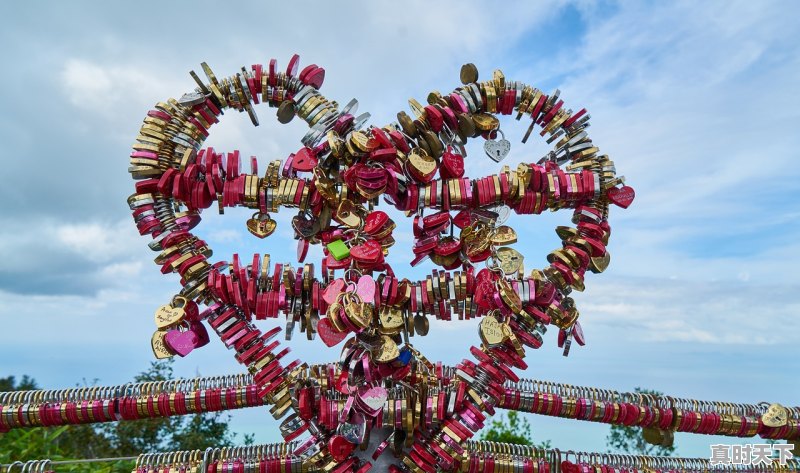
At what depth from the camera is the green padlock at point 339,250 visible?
6.22 feet

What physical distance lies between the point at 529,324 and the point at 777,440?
128 cm

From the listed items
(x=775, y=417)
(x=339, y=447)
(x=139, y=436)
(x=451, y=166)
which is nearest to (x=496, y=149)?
(x=451, y=166)

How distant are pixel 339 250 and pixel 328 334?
0.23 metres

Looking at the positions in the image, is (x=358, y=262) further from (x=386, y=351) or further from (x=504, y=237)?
(x=504, y=237)

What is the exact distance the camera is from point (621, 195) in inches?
83.3

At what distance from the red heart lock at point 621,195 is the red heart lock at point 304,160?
0.89 metres

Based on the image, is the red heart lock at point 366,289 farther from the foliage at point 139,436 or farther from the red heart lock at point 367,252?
the foliage at point 139,436

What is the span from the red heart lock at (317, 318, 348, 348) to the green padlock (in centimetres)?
17

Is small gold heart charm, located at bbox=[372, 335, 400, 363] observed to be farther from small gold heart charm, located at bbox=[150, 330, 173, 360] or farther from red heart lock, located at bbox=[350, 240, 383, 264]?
small gold heart charm, located at bbox=[150, 330, 173, 360]

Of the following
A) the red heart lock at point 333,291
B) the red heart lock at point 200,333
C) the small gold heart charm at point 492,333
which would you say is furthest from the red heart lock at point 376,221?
the red heart lock at point 200,333

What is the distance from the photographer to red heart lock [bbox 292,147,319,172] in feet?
6.40

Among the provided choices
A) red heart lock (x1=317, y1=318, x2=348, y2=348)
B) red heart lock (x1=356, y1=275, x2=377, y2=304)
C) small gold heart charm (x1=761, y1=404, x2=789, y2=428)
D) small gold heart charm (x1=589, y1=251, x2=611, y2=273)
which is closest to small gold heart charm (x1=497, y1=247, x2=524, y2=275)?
small gold heart charm (x1=589, y1=251, x2=611, y2=273)

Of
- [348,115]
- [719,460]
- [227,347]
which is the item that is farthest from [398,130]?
[719,460]

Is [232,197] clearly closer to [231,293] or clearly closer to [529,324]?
[231,293]
